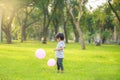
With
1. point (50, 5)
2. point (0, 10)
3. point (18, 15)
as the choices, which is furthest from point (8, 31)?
point (18, 15)

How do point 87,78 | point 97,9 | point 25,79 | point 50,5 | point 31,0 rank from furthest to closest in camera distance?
point 50,5
point 31,0
point 97,9
point 87,78
point 25,79

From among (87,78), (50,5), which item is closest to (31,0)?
(50,5)

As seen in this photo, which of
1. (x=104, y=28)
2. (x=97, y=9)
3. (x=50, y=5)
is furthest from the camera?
(x=104, y=28)

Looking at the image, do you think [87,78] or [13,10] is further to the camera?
[13,10]

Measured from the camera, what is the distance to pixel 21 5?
199 ft

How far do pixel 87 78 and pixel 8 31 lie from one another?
49977 mm

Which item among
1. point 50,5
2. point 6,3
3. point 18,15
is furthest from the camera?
point 18,15

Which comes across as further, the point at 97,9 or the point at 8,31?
the point at 8,31

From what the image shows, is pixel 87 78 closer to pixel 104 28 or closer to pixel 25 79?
pixel 25 79

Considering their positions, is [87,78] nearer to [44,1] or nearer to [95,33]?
[44,1]

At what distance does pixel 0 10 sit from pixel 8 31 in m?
3.82

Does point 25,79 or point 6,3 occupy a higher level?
point 6,3

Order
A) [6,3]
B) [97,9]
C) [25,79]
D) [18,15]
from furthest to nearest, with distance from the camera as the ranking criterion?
[18,15], [6,3], [97,9], [25,79]

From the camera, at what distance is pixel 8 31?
62.5m
